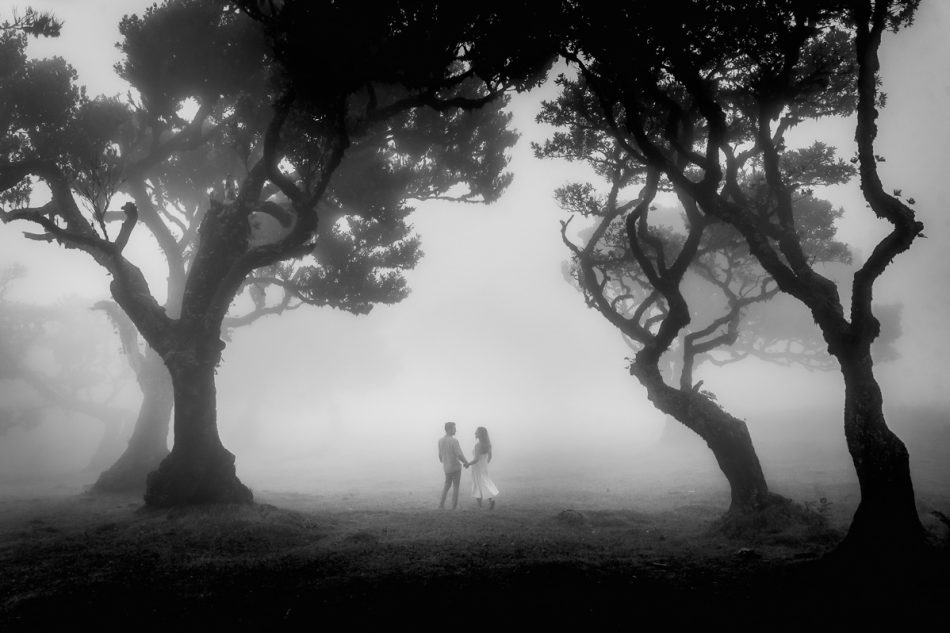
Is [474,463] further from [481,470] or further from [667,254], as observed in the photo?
[667,254]

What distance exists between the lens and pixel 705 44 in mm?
8406

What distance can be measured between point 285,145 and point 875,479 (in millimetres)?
12931

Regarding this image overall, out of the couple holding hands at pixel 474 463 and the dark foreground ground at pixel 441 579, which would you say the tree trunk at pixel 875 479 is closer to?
the dark foreground ground at pixel 441 579

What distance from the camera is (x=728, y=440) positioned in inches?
394

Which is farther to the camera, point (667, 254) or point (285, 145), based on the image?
point (667, 254)

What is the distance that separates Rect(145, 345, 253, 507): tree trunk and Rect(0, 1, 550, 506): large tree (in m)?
0.03

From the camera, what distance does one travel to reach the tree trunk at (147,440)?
1738 centimetres

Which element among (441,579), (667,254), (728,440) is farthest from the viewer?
(667,254)

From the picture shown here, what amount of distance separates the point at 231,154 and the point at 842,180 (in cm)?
1944

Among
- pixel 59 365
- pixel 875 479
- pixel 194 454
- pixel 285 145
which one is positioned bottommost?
pixel 194 454

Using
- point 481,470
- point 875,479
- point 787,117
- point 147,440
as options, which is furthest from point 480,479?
point 147,440

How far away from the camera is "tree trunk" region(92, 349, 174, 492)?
1738 centimetres

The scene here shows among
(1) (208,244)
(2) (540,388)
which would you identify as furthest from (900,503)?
(2) (540,388)

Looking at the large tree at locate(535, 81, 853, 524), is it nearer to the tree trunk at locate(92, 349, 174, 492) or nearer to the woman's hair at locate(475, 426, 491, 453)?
the woman's hair at locate(475, 426, 491, 453)
